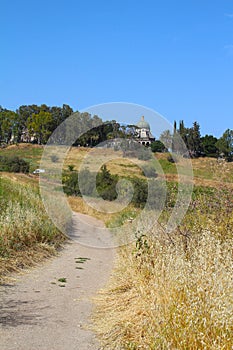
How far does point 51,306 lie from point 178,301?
8.51ft

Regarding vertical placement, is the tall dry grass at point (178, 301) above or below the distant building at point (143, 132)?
below

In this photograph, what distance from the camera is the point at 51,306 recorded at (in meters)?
6.54

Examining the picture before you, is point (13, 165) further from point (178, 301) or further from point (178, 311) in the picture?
point (178, 311)

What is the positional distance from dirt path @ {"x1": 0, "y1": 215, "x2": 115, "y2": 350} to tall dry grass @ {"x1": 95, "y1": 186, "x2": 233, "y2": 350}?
1.05 ft

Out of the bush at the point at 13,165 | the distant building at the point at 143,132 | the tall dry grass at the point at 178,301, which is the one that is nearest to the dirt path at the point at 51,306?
the tall dry grass at the point at 178,301

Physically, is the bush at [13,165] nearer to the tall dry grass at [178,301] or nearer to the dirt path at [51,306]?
the dirt path at [51,306]

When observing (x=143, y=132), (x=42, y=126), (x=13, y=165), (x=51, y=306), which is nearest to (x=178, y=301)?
(x=51, y=306)

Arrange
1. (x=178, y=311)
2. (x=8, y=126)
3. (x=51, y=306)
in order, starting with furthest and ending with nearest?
(x=8, y=126), (x=51, y=306), (x=178, y=311)

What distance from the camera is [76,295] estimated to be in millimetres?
7488

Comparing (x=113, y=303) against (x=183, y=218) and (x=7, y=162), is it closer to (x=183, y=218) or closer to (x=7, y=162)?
(x=183, y=218)

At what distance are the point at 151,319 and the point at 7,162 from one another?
134 ft

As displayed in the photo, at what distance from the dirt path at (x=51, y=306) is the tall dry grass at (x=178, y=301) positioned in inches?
12.7

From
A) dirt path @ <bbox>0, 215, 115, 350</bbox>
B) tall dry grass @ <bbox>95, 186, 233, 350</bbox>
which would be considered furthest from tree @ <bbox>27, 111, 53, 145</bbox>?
tall dry grass @ <bbox>95, 186, 233, 350</bbox>

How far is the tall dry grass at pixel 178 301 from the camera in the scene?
409cm
